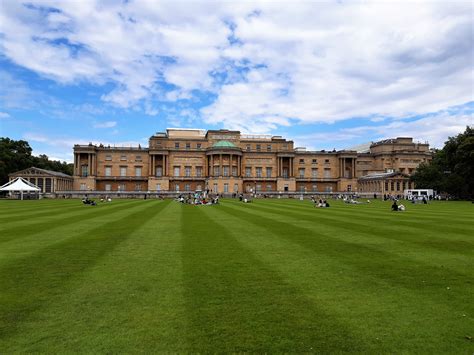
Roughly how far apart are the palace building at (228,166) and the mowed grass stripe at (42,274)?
95856 mm

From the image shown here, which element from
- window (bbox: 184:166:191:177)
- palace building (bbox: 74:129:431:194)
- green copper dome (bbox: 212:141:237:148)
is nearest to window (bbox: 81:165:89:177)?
palace building (bbox: 74:129:431:194)

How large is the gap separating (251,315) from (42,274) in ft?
19.8

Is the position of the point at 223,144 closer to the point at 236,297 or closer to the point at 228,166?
the point at 228,166

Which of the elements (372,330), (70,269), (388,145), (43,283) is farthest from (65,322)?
(388,145)

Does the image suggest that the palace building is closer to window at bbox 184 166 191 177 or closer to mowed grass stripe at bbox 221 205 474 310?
window at bbox 184 166 191 177

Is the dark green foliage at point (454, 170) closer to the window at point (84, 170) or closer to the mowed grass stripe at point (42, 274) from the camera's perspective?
the mowed grass stripe at point (42, 274)

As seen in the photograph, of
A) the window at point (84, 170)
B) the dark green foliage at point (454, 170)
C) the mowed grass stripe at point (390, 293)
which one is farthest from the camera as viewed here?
the window at point (84, 170)

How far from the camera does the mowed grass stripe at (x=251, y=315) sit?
5.84 m

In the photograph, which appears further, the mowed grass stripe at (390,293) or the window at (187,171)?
the window at (187,171)

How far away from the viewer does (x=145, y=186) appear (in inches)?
4628

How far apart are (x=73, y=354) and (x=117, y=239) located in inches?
428

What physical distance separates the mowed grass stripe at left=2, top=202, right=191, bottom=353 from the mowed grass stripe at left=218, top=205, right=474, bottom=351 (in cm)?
309

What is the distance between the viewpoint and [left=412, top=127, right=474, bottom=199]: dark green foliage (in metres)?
67.8

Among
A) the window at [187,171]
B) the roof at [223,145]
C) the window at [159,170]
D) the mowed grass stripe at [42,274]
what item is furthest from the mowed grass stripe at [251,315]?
the window at [159,170]
